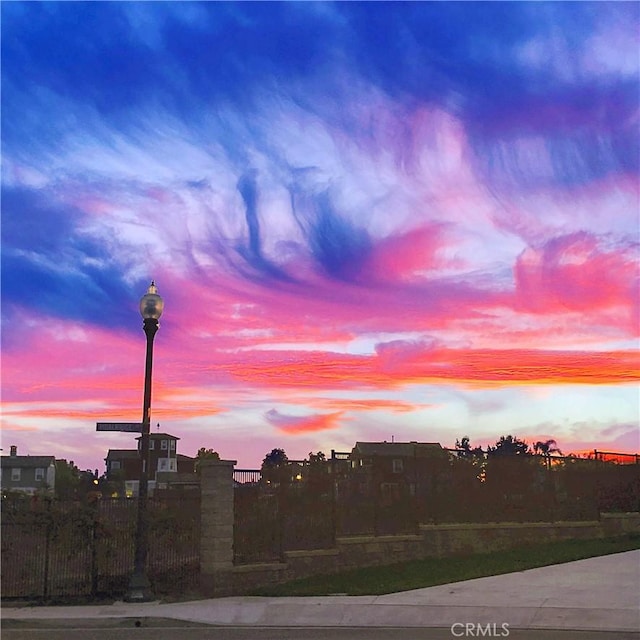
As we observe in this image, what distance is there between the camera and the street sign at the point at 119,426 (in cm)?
1591

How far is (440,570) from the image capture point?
17891 mm

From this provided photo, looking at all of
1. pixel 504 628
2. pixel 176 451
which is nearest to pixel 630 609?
pixel 504 628

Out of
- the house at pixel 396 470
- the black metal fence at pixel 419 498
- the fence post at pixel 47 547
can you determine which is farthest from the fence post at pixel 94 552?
the house at pixel 396 470

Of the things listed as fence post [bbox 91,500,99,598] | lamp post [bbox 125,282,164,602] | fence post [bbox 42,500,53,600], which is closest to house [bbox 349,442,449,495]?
lamp post [bbox 125,282,164,602]

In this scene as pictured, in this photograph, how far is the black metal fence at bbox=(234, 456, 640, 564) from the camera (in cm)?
1744

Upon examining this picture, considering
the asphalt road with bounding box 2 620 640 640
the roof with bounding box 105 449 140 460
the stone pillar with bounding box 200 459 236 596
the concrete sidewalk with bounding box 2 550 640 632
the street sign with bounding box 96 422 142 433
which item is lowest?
the asphalt road with bounding box 2 620 640 640

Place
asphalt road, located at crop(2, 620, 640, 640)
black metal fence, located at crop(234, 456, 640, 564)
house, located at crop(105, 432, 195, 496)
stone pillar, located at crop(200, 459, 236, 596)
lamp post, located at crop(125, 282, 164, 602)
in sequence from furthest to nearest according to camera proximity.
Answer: house, located at crop(105, 432, 195, 496) < black metal fence, located at crop(234, 456, 640, 564) < stone pillar, located at crop(200, 459, 236, 596) < lamp post, located at crop(125, 282, 164, 602) < asphalt road, located at crop(2, 620, 640, 640)

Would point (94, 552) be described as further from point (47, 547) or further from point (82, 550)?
point (47, 547)

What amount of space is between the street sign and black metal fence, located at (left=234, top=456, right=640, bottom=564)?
2.54m

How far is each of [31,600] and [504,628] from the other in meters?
8.94

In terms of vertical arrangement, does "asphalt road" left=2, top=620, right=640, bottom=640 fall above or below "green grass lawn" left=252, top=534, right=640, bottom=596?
below

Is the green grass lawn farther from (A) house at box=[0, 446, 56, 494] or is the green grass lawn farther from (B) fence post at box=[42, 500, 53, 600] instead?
(A) house at box=[0, 446, 56, 494]

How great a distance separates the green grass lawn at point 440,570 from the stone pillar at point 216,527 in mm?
791

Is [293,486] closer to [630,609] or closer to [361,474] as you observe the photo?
[361,474]
